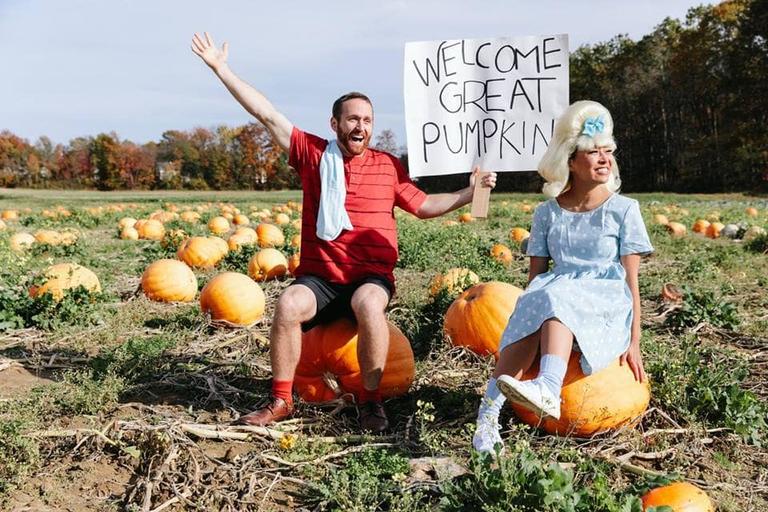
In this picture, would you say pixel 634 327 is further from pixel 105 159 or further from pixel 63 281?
pixel 105 159

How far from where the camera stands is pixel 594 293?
3312 mm

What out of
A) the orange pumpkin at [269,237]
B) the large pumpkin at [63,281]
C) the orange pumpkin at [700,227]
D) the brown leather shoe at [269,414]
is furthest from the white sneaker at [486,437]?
the orange pumpkin at [700,227]

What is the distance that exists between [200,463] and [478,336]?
2006 millimetres

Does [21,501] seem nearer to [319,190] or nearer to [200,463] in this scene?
[200,463]

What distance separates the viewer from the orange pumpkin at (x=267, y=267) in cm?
757

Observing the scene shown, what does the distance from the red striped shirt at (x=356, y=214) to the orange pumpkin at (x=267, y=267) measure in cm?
355

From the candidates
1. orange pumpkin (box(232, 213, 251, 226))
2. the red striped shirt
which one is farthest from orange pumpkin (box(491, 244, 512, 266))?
orange pumpkin (box(232, 213, 251, 226))

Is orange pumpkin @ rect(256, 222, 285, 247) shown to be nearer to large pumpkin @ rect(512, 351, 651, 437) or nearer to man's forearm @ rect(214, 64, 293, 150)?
man's forearm @ rect(214, 64, 293, 150)

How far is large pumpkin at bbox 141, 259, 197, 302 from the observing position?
6.65 m

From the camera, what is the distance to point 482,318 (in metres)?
4.53

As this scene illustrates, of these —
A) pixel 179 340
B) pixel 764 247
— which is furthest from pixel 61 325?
pixel 764 247

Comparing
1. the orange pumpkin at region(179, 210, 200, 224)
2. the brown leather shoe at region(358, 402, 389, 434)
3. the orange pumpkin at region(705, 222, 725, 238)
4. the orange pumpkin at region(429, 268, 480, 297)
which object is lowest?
the brown leather shoe at region(358, 402, 389, 434)

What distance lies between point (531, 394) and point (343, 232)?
1477 millimetres

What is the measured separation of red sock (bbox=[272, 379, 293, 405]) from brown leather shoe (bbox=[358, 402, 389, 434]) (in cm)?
40
